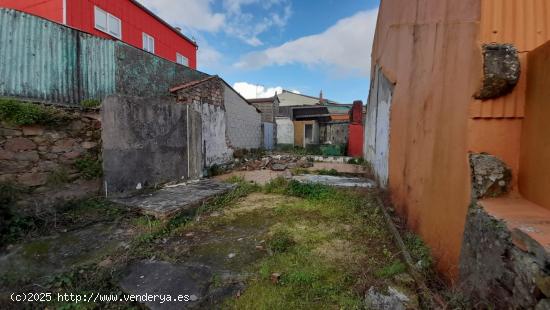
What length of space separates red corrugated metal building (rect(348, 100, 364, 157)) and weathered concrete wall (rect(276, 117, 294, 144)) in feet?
17.0

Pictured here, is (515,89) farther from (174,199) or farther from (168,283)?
(174,199)

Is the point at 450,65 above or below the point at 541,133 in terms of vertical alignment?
above

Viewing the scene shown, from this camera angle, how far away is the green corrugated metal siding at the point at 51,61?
3.90 m

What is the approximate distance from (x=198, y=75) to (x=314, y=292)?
25.2ft

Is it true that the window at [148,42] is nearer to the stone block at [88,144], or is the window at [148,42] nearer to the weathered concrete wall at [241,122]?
the weathered concrete wall at [241,122]

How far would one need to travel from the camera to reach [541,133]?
1707 millimetres

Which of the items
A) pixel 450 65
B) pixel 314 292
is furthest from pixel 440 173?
pixel 314 292

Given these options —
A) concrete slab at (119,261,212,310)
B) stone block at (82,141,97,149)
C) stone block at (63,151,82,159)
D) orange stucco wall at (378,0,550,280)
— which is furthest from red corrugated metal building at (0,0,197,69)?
orange stucco wall at (378,0,550,280)

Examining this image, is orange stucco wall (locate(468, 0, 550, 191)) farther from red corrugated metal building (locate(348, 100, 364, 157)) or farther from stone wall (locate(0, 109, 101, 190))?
red corrugated metal building (locate(348, 100, 364, 157))

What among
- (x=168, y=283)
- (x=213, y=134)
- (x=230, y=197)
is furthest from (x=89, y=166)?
(x=213, y=134)

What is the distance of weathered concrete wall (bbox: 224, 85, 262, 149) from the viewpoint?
31.4 ft

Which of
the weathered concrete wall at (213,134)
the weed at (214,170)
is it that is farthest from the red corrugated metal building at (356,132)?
the weed at (214,170)

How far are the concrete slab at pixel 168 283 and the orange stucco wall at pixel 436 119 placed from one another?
8.02ft

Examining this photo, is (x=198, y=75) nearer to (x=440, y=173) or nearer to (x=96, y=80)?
(x=96, y=80)
